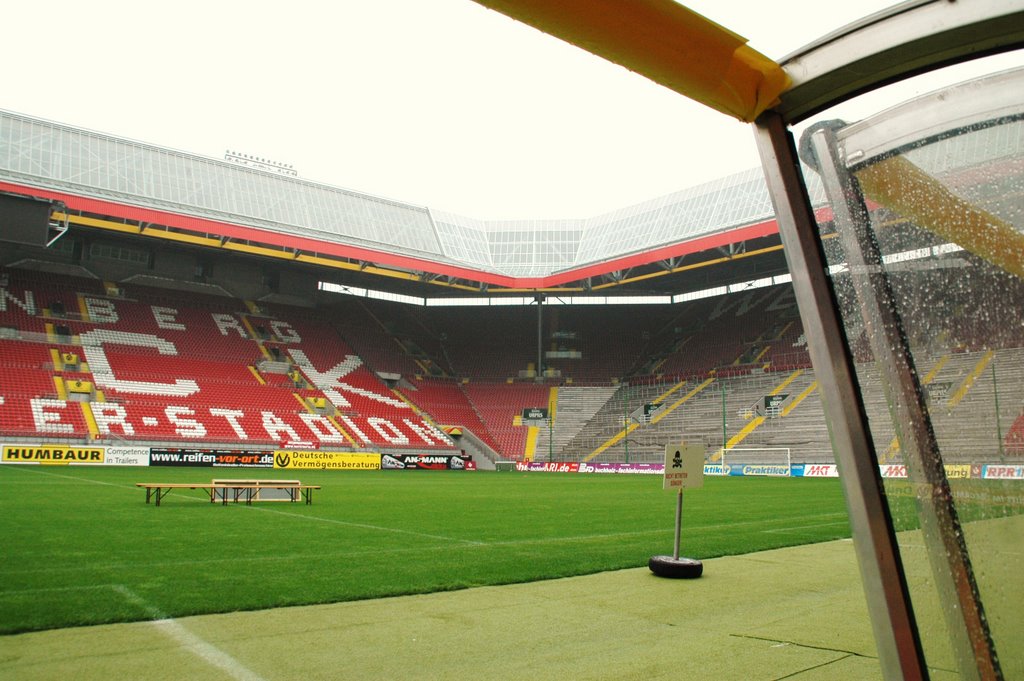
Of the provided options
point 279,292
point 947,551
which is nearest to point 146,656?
point 947,551

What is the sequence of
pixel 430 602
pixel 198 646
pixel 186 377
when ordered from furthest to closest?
pixel 186 377
pixel 430 602
pixel 198 646

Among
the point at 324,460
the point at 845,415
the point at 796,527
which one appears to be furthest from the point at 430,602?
the point at 324,460

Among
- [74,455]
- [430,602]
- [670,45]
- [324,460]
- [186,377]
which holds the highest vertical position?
[186,377]

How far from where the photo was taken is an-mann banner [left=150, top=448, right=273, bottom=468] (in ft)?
93.4

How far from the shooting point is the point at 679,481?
595 centimetres

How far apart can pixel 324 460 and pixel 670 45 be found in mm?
32144

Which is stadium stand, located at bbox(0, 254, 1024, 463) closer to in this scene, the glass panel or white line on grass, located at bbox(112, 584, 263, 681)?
white line on grass, located at bbox(112, 584, 263, 681)

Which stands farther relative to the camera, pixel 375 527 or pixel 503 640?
pixel 375 527

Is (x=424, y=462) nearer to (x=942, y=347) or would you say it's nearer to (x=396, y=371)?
(x=396, y=371)

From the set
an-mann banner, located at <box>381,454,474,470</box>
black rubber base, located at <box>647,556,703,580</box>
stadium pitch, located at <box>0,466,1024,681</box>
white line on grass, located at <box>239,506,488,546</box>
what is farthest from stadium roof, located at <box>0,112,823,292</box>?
black rubber base, located at <box>647,556,703,580</box>

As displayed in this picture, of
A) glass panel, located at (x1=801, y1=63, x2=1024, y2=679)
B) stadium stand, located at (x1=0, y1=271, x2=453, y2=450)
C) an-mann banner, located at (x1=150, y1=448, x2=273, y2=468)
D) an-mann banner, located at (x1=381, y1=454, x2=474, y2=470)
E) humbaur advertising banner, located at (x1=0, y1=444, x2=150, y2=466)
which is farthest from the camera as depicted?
an-mann banner, located at (x1=381, y1=454, x2=474, y2=470)

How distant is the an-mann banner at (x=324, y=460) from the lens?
100 ft

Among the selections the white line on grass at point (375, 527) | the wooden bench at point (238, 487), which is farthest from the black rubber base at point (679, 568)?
the wooden bench at point (238, 487)

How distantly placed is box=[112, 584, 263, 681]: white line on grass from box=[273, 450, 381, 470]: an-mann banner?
26.9m
